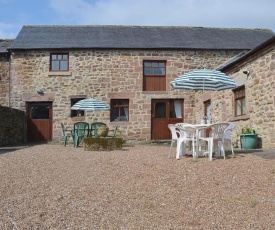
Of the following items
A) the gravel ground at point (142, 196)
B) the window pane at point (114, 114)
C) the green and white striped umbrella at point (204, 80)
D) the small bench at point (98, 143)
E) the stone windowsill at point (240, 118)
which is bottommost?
the gravel ground at point (142, 196)

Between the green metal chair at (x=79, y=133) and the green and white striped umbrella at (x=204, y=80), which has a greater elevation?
the green and white striped umbrella at (x=204, y=80)

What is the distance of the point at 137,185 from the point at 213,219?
1.46m

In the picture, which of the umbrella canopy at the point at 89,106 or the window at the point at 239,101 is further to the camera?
the umbrella canopy at the point at 89,106

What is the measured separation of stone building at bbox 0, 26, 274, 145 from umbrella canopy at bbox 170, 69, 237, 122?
7474 millimetres

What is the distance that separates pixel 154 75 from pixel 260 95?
732 centimetres

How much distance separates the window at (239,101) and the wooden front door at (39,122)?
353 inches

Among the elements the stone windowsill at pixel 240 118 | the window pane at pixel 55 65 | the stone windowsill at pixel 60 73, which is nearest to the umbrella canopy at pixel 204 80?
the stone windowsill at pixel 240 118

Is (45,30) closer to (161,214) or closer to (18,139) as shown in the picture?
(18,139)

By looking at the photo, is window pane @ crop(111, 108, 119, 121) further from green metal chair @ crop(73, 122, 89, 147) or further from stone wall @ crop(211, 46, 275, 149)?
stone wall @ crop(211, 46, 275, 149)

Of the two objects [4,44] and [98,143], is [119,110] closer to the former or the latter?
[98,143]

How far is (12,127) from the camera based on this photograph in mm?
14484

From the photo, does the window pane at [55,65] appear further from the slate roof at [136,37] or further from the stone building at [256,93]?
the stone building at [256,93]

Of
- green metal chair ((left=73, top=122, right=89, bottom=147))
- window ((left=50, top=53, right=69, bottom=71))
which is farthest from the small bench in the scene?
window ((left=50, top=53, right=69, bottom=71))

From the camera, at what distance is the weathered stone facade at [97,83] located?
52.9 ft
